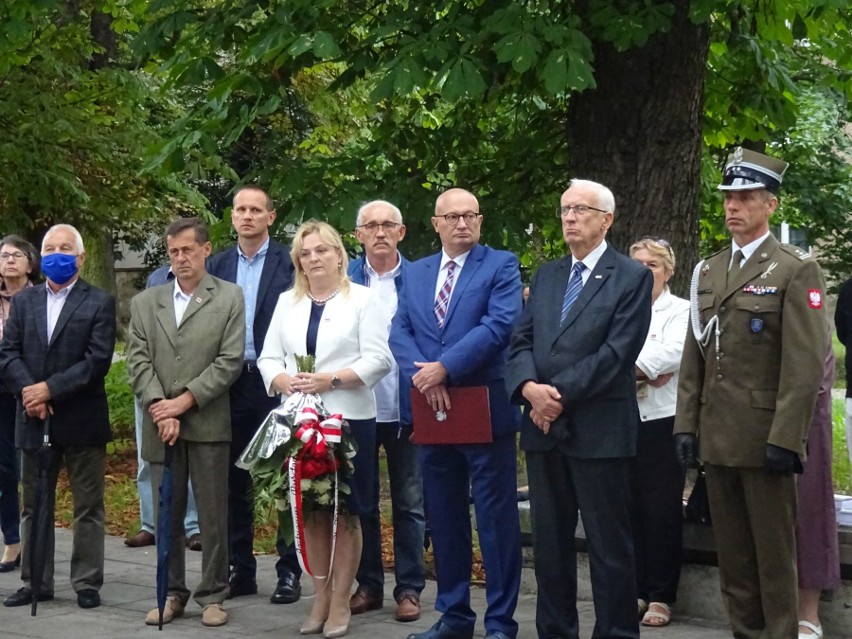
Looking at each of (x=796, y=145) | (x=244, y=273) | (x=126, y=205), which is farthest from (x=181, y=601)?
(x=796, y=145)

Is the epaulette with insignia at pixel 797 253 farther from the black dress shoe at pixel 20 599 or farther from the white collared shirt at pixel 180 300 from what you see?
the black dress shoe at pixel 20 599

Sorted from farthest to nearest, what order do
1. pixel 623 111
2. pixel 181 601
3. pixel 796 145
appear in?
pixel 796 145
pixel 623 111
pixel 181 601

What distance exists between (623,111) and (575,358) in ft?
12.2

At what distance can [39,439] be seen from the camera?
814cm

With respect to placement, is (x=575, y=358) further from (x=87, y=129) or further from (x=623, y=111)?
(x=87, y=129)

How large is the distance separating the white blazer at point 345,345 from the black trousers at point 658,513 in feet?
4.64

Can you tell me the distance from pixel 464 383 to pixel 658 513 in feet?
4.15

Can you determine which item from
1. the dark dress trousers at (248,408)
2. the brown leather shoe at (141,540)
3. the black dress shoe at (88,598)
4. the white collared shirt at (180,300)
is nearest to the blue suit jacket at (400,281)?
the dark dress trousers at (248,408)

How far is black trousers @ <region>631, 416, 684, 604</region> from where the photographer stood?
23.8 ft

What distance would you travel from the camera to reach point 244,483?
8203 millimetres

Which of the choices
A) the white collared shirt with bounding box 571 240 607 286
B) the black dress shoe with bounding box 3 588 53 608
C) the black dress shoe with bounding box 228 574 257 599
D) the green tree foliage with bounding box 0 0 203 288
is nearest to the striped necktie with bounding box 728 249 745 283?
the white collared shirt with bounding box 571 240 607 286

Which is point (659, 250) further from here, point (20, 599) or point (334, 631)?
point (20, 599)

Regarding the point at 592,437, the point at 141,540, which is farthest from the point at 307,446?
the point at 141,540

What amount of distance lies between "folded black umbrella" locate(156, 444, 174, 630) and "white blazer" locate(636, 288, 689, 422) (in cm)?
252
